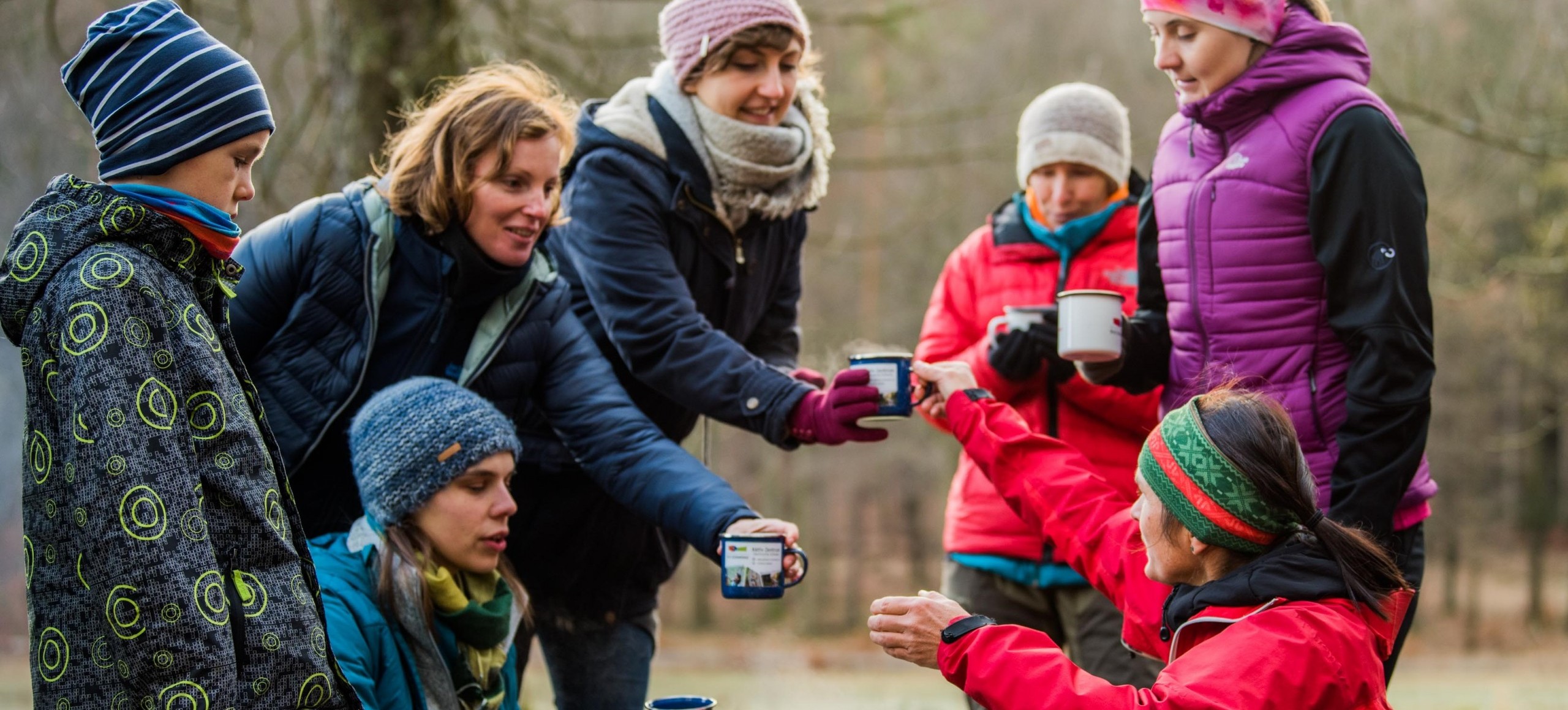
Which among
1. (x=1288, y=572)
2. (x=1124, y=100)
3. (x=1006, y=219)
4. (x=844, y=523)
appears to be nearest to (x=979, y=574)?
(x=1006, y=219)

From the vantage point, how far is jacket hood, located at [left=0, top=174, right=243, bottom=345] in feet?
6.43

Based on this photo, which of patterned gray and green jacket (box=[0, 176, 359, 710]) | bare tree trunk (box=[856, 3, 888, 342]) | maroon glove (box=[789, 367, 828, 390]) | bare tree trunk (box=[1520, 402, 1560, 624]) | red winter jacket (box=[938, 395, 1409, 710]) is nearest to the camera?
patterned gray and green jacket (box=[0, 176, 359, 710])

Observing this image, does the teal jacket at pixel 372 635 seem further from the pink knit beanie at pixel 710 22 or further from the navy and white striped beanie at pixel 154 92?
the pink knit beanie at pixel 710 22

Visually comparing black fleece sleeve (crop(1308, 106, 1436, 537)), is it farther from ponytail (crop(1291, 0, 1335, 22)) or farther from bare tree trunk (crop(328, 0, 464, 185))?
bare tree trunk (crop(328, 0, 464, 185))

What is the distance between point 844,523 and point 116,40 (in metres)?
23.0

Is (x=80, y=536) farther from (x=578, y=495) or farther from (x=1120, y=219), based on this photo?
(x=1120, y=219)

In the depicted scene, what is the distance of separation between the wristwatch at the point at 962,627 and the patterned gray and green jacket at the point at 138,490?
105cm

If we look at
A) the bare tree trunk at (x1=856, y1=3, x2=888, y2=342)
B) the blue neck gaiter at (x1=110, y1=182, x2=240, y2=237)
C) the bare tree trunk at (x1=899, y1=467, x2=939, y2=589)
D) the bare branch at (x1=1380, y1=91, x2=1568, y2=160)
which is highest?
A: the blue neck gaiter at (x1=110, y1=182, x2=240, y2=237)

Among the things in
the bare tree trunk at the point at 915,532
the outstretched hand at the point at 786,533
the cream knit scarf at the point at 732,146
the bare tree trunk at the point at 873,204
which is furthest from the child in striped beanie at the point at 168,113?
the bare tree trunk at the point at 915,532

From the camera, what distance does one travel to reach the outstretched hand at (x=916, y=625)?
2.43m

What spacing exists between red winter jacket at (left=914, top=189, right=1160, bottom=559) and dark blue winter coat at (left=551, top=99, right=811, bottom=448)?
562 millimetres

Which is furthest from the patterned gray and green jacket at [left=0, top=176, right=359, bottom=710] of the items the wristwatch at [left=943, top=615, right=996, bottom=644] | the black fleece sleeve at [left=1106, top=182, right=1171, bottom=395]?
the black fleece sleeve at [left=1106, top=182, right=1171, bottom=395]

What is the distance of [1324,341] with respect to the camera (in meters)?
2.93

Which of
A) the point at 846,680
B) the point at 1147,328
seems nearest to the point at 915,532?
the point at 846,680
